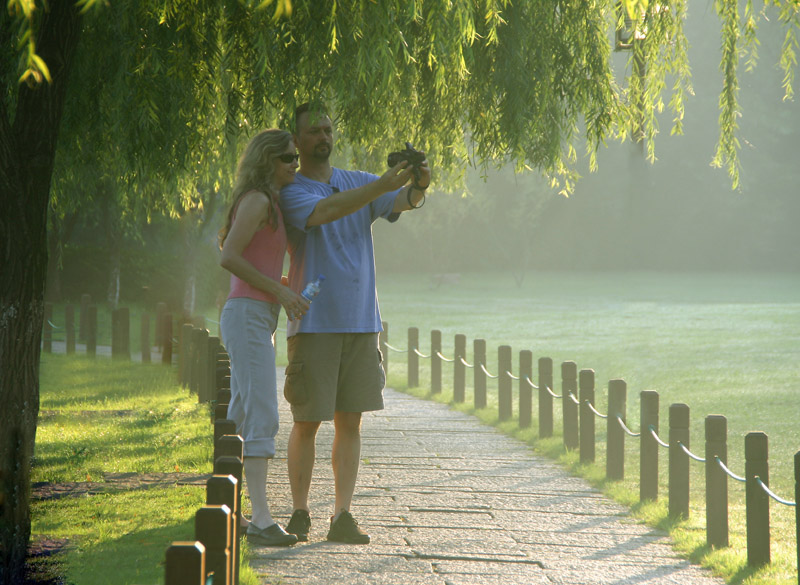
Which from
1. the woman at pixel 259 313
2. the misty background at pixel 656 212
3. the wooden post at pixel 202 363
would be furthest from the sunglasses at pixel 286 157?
the misty background at pixel 656 212

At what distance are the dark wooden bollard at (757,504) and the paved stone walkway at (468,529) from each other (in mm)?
389

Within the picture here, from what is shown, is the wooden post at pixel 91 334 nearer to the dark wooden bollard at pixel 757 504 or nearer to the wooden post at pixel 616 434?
the wooden post at pixel 616 434

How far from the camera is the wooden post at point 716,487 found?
598cm

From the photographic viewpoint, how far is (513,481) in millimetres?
7582

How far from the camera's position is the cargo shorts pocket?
192 inches

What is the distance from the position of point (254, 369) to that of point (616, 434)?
421 centimetres

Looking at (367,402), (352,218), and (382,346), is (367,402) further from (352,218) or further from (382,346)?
(382,346)

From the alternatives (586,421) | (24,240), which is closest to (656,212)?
(586,421)

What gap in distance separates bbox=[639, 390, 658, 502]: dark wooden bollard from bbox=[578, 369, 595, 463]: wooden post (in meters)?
1.40

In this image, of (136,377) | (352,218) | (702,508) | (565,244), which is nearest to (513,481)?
(702,508)

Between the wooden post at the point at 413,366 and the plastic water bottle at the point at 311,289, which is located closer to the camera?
the plastic water bottle at the point at 311,289

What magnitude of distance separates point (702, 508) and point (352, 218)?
4.23 meters

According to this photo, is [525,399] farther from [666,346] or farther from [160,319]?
[666,346]

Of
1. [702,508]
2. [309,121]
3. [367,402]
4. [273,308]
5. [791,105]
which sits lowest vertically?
[702,508]
